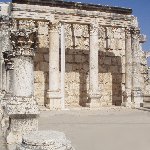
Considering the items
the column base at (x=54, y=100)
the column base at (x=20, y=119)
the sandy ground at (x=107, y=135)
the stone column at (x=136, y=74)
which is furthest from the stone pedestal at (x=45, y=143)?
the stone column at (x=136, y=74)

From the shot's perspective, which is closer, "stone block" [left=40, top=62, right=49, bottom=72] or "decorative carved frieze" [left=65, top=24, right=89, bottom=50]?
"stone block" [left=40, top=62, right=49, bottom=72]

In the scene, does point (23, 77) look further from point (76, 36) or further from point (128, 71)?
point (76, 36)

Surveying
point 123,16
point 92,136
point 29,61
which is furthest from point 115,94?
point 29,61

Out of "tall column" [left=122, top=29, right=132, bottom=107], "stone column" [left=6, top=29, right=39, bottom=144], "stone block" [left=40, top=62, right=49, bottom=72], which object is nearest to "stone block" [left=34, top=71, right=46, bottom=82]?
"stone block" [left=40, top=62, right=49, bottom=72]

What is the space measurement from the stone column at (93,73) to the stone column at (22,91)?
11.0 meters

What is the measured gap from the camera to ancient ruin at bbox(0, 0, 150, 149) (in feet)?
58.1

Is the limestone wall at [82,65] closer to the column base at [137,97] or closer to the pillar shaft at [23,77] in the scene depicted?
the column base at [137,97]

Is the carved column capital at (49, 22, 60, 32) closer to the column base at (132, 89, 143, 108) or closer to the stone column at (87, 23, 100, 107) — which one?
the stone column at (87, 23, 100, 107)

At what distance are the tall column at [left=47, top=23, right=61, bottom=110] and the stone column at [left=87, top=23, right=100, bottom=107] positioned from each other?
204 centimetres

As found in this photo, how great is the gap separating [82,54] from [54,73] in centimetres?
421

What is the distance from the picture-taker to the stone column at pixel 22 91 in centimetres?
715

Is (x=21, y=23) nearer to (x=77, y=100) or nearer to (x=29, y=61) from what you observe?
(x=77, y=100)

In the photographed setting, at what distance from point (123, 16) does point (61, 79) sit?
6041 mm

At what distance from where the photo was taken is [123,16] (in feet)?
65.2
